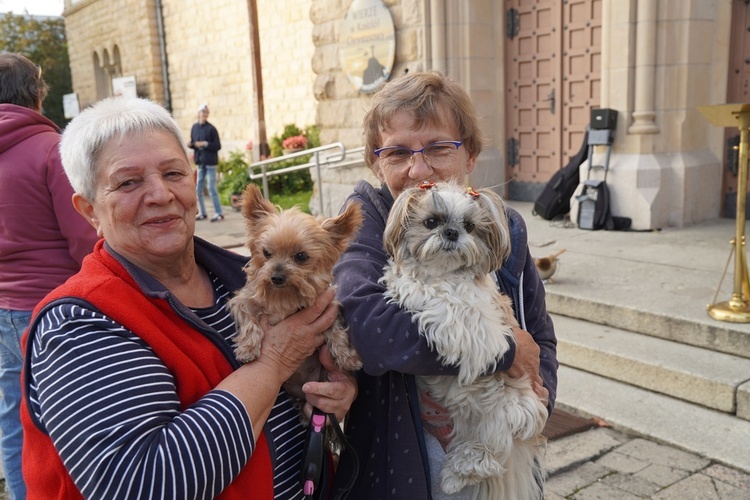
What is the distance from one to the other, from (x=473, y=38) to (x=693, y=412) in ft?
22.5

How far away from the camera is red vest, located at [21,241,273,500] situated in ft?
5.32

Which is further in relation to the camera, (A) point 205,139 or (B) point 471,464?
(A) point 205,139

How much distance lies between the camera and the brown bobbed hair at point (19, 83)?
12.5ft

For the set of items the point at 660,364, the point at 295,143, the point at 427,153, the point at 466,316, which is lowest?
the point at 660,364

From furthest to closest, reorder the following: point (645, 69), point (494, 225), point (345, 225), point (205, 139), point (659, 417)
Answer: point (205, 139) → point (645, 69) → point (659, 417) → point (345, 225) → point (494, 225)

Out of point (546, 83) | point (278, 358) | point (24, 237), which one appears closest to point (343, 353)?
point (278, 358)

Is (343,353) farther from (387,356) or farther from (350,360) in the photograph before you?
(387,356)

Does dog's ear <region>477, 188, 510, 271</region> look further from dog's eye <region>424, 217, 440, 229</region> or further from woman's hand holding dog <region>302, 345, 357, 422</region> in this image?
woman's hand holding dog <region>302, 345, 357, 422</region>

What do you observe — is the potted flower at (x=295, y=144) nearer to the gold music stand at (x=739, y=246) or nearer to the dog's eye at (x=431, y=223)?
the gold music stand at (x=739, y=246)

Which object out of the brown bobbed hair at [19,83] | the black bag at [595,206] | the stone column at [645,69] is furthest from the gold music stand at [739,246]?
the brown bobbed hair at [19,83]

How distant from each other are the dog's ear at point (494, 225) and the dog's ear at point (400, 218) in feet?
0.62

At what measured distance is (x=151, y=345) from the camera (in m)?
1.67

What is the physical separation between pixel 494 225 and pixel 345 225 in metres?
0.47

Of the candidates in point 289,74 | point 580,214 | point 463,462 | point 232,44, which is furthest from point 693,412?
point 232,44
